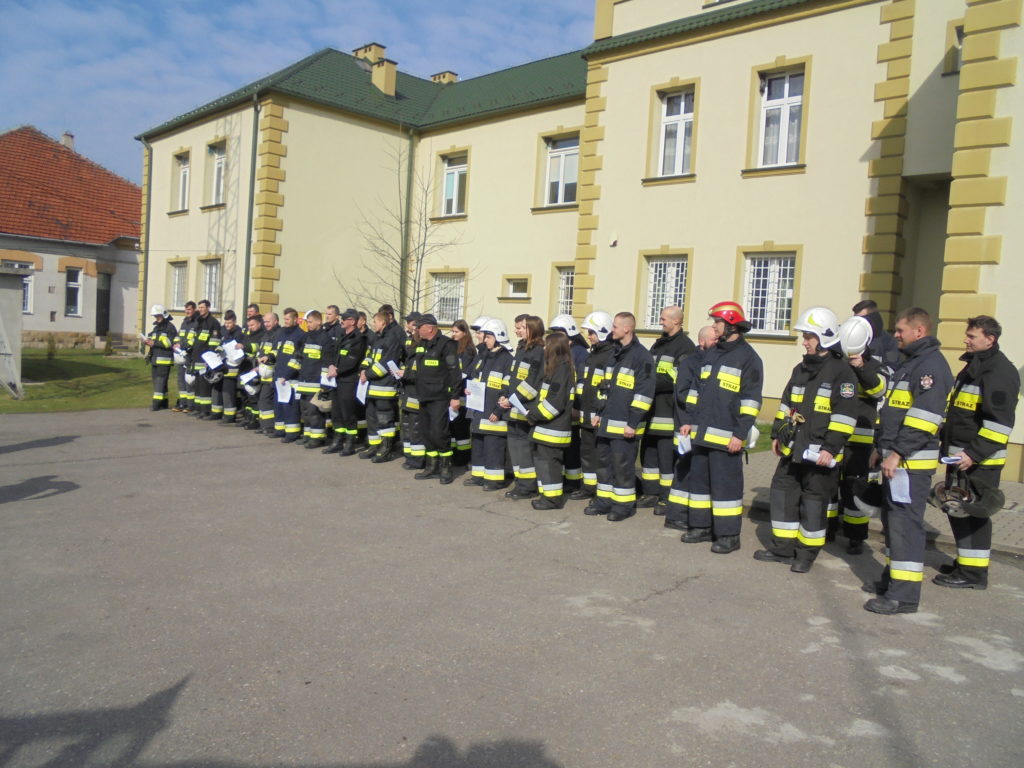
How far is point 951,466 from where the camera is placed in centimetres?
620

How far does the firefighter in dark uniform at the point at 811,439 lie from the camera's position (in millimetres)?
6250

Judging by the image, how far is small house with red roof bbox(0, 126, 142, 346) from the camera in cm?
3134

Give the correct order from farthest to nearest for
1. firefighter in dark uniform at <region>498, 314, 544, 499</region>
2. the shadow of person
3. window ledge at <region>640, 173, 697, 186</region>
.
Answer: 1. window ledge at <region>640, 173, 697, 186</region>
2. firefighter in dark uniform at <region>498, 314, 544, 499</region>
3. the shadow of person

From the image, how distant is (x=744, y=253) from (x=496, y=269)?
7.30m

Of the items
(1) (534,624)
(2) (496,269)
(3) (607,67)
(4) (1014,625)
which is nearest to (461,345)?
(1) (534,624)

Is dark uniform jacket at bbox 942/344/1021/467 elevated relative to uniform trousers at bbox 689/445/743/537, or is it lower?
elevated

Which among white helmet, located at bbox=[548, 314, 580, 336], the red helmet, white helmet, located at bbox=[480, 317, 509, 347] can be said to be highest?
the red helmet

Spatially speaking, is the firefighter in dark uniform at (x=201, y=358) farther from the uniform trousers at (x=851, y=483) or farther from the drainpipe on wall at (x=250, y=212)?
the uniform trousers at (x=851, y=483)

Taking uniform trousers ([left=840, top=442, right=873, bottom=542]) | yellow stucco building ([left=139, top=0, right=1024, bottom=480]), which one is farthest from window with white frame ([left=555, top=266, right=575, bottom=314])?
uniform trousers ([left=840, top=442, right=873, bottom=542])

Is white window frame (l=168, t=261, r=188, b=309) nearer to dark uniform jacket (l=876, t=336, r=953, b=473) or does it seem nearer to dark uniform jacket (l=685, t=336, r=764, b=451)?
dark uniform jacket (l=685, t=336, r=764, b=451)

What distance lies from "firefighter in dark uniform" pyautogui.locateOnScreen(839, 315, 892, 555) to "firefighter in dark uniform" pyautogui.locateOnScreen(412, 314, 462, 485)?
442 cm

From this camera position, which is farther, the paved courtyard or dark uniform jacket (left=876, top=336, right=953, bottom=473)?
dark uniform jacket (left=876, top=336, right=953, bottom=473)

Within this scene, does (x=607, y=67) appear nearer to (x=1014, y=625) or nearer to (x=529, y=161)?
(x=529, y=161)

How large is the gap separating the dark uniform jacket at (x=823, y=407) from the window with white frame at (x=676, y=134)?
34.3ft
